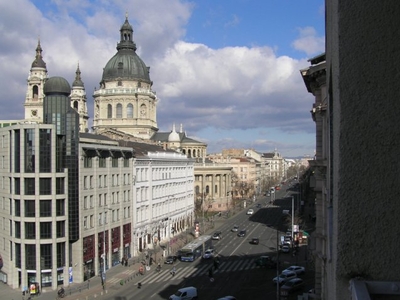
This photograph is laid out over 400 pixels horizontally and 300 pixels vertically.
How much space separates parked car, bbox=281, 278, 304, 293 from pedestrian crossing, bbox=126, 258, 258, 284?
10037 millimetres

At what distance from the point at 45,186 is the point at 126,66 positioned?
248 ft

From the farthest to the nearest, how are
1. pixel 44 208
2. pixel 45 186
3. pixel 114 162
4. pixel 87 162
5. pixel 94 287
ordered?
pixel 114 162
pixel 87 162
pixel 94 287
pixel 45 186
pixel 44 208

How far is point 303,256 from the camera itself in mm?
64312

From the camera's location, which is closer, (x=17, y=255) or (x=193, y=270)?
(x=17, y=255)

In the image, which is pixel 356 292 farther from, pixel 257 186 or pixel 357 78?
pixel 257 186

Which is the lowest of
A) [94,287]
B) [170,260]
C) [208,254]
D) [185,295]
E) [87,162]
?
[94,287]

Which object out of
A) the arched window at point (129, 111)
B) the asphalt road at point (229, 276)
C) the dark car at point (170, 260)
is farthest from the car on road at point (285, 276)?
the arched window at point (129, 111)

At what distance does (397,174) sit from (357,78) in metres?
0.86

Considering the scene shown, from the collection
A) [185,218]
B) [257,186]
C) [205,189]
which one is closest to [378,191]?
[185,218]

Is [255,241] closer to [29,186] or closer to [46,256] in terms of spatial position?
[46,256]

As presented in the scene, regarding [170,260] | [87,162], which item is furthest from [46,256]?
[170,260]

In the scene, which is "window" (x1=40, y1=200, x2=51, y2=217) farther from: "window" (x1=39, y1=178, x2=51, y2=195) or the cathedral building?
the cathedral building

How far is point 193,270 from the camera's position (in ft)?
183

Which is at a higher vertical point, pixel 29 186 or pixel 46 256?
pixel 29 186
